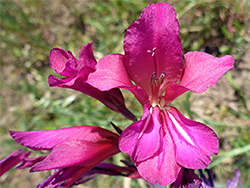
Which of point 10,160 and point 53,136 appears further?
point 10,160

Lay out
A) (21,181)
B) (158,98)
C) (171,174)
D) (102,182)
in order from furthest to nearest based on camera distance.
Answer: (21,181)
(102,182)
(158,98)
(171,174)

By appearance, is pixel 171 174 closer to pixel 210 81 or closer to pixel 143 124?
pixel 143 124

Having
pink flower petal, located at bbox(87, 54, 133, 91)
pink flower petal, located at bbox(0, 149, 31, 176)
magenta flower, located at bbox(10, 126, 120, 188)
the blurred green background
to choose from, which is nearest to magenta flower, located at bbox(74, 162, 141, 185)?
magenta flower, located at bbox(10, 126, 120, 188)

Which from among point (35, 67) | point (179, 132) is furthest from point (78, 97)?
point (179, 132)

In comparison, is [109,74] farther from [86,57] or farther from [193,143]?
[193,143]

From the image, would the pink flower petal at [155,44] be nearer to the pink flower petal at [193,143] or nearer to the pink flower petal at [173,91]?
the pink flower petal at [173,91]

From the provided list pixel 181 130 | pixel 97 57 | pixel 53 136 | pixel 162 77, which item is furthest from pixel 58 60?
pixel 97 57

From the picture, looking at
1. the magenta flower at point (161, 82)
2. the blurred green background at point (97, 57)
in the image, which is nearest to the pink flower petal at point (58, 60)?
the magenta flower at point (161, 82)
